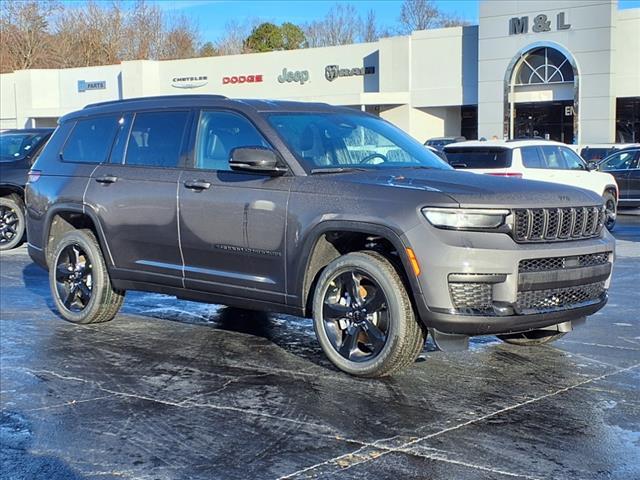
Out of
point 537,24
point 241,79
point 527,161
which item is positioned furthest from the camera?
point 241,79

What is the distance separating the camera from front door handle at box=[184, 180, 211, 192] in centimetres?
669

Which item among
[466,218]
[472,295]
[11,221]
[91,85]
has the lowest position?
[11,221]

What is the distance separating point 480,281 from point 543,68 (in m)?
37.5

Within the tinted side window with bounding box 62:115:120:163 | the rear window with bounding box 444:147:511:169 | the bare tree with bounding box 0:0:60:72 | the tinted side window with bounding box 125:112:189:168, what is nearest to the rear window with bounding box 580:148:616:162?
the rear window with bounding box 444:147:511:169

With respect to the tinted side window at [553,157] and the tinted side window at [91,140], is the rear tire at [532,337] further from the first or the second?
the tinted side window at [553,157]

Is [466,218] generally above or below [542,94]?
below

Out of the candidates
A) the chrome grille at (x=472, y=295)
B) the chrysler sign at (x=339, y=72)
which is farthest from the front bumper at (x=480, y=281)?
the chrysler sign at (x=339, y=72)

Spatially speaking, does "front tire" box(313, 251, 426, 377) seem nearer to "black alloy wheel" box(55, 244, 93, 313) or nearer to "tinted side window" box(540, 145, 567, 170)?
"black alloy wheel" box(55, 244, 93, 313)

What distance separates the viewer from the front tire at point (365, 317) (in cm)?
565

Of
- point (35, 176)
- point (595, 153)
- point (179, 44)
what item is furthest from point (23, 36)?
point (35, 176)

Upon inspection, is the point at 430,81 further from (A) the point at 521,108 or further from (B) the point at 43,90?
(B) the point at 43,90

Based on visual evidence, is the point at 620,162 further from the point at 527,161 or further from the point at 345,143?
the point at 345,143

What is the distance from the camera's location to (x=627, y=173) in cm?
2005

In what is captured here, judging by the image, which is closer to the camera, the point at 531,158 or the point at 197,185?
the point at 197,185
